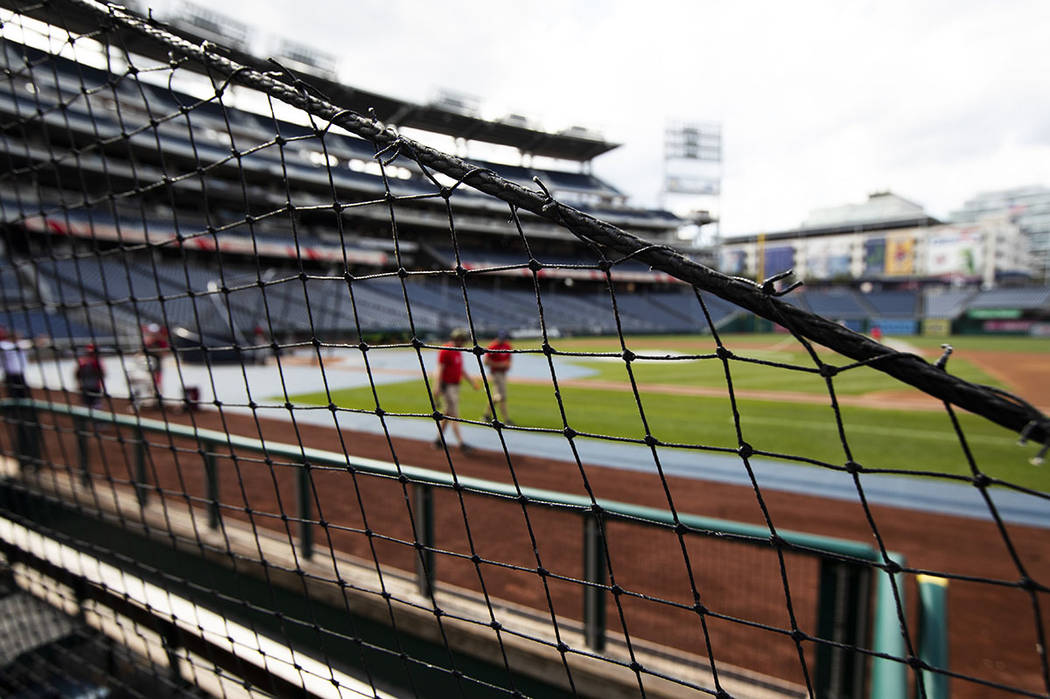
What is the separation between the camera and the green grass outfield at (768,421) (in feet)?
22.5

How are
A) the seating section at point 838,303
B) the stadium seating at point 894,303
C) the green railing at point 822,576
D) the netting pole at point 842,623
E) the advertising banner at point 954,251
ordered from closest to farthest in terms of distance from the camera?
the green railing at point 822,576
the netting pole at point 842,623
the seating section at point 838,303
the stadium seating at point 894,303
the advertising banner at point 954,251

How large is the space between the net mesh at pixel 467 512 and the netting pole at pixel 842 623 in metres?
0.01

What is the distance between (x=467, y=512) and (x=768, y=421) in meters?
6.64

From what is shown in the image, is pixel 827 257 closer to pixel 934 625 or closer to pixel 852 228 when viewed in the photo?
pixel 852 228

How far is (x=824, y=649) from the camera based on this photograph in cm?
235

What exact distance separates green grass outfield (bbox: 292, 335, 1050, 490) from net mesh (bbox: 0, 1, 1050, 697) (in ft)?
0.34

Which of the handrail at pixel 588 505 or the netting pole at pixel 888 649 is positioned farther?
the handrail at pixel 588 505

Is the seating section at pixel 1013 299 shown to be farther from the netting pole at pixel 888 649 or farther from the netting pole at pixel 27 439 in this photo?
the netting pole at pixel 27 439

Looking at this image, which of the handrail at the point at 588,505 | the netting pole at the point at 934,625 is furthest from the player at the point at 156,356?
the netting pole at the point at 934,625

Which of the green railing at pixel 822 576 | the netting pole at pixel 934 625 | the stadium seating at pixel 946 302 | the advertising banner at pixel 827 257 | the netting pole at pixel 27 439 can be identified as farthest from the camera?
the advertising banner at pixel 827 257

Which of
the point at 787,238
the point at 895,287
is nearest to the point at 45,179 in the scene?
the point at 895,287

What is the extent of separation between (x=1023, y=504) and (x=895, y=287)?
58.8 metres

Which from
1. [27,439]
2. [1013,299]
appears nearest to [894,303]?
[1013,299]

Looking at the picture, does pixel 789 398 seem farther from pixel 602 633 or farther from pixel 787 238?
pixel 787 238
